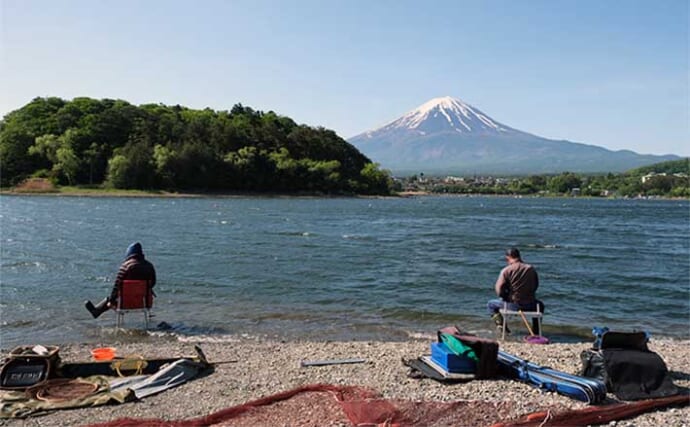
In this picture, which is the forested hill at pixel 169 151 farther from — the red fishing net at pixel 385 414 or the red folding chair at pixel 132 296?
the red fishing net at pixel 385 414

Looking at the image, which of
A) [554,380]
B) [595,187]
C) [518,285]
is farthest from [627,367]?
[595,187]

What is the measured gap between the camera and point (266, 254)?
82.8ft

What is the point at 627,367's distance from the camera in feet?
23.7

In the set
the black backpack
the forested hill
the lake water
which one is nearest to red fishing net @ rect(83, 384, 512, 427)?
the black backpack

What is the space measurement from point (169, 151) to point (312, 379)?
101m

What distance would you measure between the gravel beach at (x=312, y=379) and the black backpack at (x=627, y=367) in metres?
0.24

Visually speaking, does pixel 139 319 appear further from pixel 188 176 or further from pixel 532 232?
pixel 188 176

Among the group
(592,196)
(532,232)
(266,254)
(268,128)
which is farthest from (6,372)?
(592,196)

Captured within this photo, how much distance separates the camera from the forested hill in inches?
3871

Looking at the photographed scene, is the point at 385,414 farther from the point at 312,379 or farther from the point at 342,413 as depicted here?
the point at 312,379

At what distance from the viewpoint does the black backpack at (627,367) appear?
280 inches

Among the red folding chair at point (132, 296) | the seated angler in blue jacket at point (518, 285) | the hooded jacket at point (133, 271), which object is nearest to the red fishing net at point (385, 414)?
the seated angler in blue jacket at point (518, 285)

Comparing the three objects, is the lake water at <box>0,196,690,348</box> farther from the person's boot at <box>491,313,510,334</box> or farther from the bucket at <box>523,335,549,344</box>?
the bucket at <box>523,335,549,344</box>

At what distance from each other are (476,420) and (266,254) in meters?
19.6
